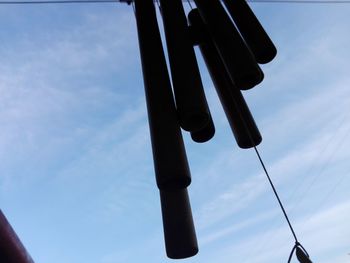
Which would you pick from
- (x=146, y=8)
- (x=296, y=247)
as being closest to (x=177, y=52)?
(x=146, y=8)

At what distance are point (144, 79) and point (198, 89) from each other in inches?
A: 10.6

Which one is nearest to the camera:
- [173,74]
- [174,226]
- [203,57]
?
[174,226]

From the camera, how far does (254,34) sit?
211cm

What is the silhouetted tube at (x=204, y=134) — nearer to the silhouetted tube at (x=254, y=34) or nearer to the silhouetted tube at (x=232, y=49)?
the silhouetted tube at (x=232, y=49)

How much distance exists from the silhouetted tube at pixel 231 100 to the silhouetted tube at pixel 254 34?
22 cm

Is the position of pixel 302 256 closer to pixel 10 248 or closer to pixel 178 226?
pixel 178 226

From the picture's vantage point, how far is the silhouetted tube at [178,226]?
1.62m

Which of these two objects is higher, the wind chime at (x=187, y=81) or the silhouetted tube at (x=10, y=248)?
the wind chime at (x=187, y=81)

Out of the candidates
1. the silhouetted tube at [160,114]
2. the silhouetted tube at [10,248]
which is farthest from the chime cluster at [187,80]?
the silhouetted tube at [10,248]

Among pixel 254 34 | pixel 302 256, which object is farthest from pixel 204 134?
pixel 302 256

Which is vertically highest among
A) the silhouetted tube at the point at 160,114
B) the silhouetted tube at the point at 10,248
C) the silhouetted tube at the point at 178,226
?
the silhouetted tube at the point at 160,114

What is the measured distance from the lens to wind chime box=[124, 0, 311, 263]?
5.43ft

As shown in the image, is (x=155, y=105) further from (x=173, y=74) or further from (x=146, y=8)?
(x=146, y=8)

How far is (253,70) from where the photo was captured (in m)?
1.92
